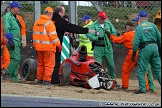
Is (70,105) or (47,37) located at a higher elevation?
(47,37)

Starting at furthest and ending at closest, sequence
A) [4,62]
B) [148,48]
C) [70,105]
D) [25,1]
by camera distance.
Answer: [25,1] < [4,62] < [148,48] < [70,105]

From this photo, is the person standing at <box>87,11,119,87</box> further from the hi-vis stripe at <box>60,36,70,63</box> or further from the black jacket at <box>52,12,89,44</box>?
the hi-vis stripe at <box>60,36,70,63</box>

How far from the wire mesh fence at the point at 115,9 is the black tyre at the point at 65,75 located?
4.14m

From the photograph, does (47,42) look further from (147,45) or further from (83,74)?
(147,45)

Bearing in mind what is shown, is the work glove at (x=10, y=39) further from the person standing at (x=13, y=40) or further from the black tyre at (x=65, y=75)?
the black tyre at (x=65, y=75)

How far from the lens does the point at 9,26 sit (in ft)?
34.6

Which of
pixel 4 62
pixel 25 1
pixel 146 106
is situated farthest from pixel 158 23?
pixel 146 106

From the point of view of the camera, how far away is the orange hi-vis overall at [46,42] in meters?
9.73

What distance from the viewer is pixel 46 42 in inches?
384

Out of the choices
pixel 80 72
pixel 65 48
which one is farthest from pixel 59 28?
pixel 65 48

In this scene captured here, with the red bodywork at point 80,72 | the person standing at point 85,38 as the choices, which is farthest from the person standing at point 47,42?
the person standing at point 85,38

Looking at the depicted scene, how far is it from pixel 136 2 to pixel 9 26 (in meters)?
5.27

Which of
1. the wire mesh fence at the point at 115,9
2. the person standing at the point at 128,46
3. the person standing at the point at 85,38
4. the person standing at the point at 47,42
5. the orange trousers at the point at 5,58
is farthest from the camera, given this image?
the wire mesh fence at the point at 115,9

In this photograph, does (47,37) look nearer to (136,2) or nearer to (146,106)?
(146,106)
